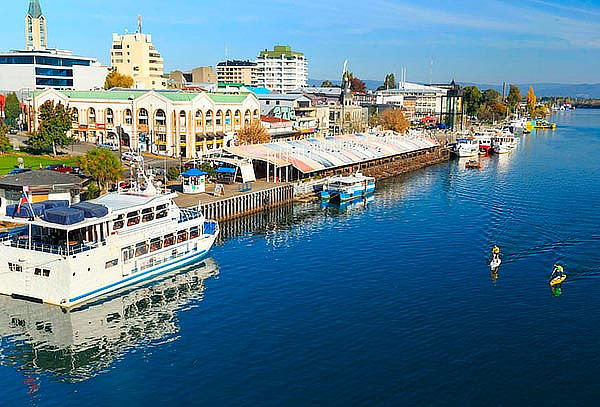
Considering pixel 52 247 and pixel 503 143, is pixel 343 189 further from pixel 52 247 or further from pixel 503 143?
pixel 503 143

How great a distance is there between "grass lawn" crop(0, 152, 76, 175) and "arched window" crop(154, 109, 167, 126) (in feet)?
49.2

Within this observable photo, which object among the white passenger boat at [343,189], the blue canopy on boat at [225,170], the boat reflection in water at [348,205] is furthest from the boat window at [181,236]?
the white passenger boat at [343,189]

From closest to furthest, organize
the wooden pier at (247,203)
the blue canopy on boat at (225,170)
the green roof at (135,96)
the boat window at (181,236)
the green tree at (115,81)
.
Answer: the boat window at (181,236) < the wooden pier at (247,203) < the blue canopy on boat at (225,170) < the green roof at (135,96) < the green tree at (115,81)

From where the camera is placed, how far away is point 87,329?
112 ft

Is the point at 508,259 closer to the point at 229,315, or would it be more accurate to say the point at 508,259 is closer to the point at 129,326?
the point at 229,315

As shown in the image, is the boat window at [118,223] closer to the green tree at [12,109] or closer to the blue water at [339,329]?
the blue water at [339,329]

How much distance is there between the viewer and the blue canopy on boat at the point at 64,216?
36.3 metres

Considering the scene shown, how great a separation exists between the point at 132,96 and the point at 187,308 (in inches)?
2569

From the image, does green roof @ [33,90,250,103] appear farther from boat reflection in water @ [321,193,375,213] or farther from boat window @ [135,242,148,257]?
boat window @ [135,242,148,257]

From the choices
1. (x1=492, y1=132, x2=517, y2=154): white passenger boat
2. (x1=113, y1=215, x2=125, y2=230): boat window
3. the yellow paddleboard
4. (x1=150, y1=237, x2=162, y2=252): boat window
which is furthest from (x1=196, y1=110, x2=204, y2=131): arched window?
(x1=492, y1=132, x2=517, y2=154): white passenger boat

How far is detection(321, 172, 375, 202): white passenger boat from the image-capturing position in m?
71.4

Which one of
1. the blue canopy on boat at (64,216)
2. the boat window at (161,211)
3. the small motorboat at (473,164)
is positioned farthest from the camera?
the small motorboat at (473,164)

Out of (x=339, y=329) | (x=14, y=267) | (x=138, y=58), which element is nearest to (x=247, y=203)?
(x=14, y=267)

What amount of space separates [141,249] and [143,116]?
5568cm
